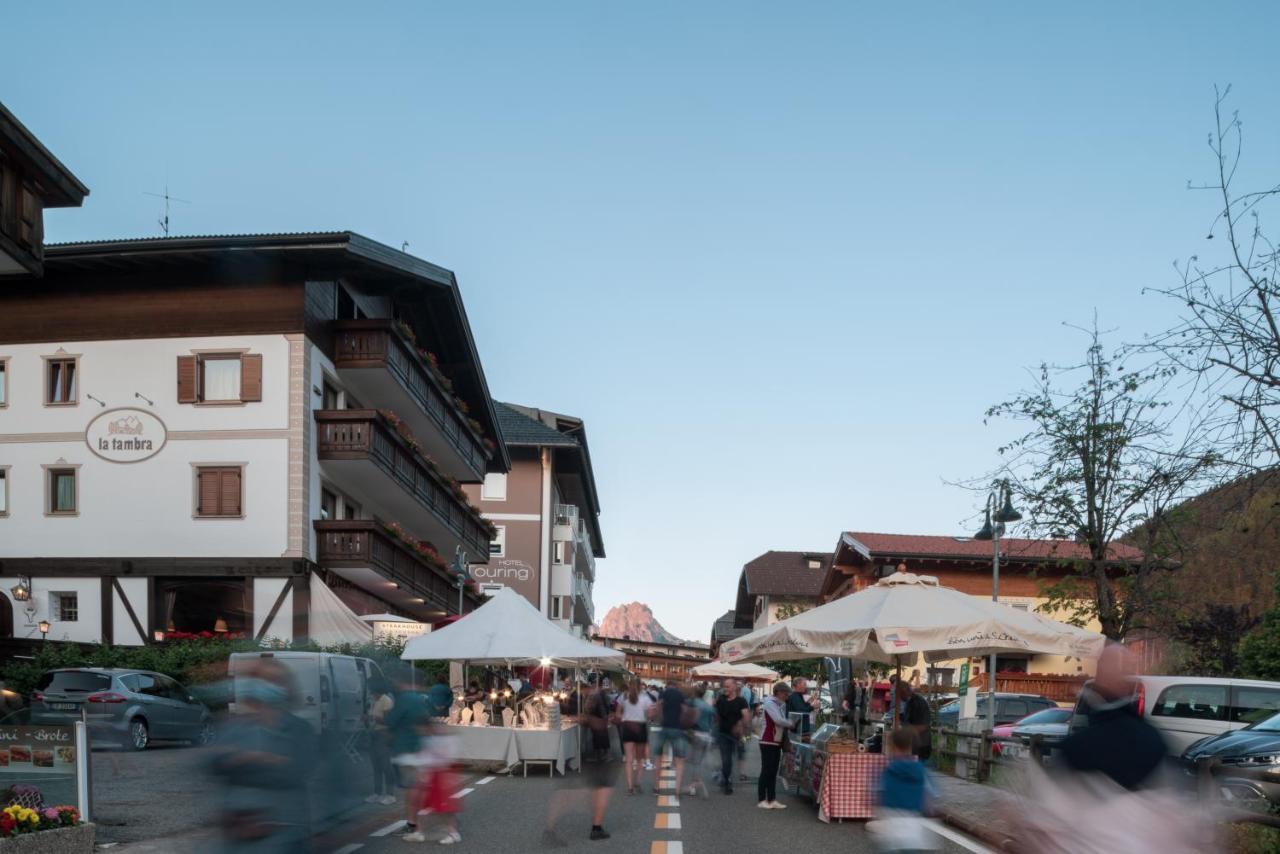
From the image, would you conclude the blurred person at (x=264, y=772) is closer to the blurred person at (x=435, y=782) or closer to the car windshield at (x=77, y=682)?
the blurred person at (x=435, y=782)

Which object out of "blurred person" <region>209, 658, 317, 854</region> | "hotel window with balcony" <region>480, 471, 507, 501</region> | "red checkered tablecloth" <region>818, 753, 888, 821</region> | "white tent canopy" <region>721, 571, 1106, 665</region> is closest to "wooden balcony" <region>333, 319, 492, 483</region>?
"hotel window with balcony" <region>480, 471, 507, 501</region>

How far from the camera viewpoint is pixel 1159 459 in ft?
36.6

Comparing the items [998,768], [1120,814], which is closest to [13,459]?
[998,768]

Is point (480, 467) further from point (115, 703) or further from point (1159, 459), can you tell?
point (1159, 459)

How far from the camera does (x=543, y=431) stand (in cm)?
6147

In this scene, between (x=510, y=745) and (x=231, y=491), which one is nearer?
(x=510, y=745)

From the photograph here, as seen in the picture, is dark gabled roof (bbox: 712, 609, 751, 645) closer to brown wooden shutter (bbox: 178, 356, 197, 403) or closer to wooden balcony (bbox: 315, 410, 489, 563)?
wooden balcony (bbox: 315, 410, 489, 563)

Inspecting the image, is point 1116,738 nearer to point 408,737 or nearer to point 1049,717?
point 408,737

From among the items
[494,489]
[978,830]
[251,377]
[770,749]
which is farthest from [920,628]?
[494,489]

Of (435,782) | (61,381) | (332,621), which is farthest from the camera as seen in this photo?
(61,381)

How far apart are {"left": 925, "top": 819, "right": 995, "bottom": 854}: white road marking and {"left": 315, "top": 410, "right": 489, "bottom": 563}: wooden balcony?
1977cm

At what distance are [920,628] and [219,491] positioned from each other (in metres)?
20.2

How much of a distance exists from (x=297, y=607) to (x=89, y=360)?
27.0ft

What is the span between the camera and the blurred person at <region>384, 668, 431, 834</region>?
41.3 ft
